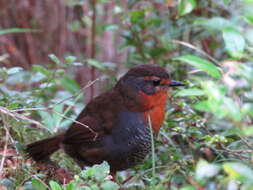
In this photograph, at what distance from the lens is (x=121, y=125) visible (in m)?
3.45

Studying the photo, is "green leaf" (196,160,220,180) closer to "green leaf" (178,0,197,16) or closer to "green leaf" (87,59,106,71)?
"green leaf" (178,0,197,16)

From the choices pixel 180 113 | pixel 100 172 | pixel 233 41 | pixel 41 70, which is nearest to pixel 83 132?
pixel 41 70

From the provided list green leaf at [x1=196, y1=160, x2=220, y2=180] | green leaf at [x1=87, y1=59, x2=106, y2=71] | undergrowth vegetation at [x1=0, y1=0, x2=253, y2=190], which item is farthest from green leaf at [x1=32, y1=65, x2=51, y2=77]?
green leaf at [x1=196, y1=160, x2=220, y2=180]

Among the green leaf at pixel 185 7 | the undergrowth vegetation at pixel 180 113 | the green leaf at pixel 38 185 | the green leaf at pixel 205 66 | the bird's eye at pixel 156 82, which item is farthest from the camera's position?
the bird's eye at pixel 156 82

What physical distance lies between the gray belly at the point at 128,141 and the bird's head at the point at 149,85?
0.13 m

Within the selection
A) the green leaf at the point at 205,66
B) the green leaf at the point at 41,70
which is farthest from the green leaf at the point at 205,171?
the green leaf at the point at 41,70

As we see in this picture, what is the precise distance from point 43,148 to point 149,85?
0.87 metres

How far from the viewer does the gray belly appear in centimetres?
338

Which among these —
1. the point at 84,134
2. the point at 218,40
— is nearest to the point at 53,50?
the point at 218,40

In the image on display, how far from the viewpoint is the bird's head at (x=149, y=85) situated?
3516 millimetres

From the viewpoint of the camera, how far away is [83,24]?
643 centimetres

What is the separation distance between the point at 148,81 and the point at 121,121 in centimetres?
35

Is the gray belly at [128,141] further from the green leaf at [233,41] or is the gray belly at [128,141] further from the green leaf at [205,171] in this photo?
the green leaf at [205,171]

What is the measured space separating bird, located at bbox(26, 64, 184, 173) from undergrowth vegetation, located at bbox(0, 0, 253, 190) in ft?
0.33
